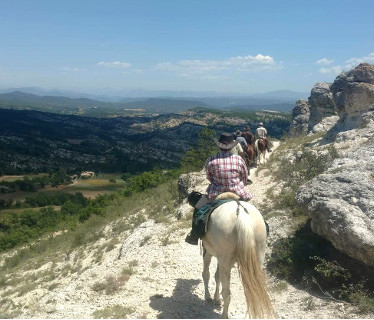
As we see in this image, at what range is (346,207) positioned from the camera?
253 inches

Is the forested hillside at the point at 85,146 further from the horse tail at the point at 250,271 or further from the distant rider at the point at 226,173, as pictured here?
the horse tail at the point at 250,271

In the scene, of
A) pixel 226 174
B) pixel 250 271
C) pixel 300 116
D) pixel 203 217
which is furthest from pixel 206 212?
pixel 300 116

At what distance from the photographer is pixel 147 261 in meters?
9.68

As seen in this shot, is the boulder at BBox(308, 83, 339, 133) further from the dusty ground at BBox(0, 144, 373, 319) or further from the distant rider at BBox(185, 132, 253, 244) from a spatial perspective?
the distant rider at BBox(185, 132, 253, 244)

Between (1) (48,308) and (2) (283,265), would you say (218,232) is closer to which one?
(2) (283,265)

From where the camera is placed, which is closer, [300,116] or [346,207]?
[346,207]

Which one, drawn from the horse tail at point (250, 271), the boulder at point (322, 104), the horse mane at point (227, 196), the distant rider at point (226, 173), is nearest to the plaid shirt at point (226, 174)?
the distant rider at point (226, 173)

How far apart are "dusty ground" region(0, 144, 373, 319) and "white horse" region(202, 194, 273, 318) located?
99 centimetres

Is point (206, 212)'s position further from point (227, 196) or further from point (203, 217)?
point (227, 196)

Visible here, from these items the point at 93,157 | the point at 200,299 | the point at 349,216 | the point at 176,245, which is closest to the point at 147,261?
the point at 176,245

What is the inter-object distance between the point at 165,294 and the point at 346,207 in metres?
4.50

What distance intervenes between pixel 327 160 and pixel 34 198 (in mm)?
66506

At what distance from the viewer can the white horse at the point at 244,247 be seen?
537 centimetres

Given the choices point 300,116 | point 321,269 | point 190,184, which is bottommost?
point 190,184
